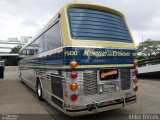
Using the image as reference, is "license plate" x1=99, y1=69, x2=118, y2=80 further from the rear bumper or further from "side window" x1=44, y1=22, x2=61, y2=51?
"side window" x1=44, y1=22, x2=61, y2=51

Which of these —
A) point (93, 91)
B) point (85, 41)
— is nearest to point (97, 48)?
point (85, 41)

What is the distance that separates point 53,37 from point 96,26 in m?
1.45

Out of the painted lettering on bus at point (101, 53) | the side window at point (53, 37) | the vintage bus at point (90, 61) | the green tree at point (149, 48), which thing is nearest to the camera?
the vintage bus at point (90, 61)

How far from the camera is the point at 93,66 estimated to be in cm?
581

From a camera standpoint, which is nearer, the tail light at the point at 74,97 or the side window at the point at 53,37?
the tail light at the point at 74,97

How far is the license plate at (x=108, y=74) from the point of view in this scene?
5960 millimetres

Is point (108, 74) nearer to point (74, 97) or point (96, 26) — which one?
point (74, 97)

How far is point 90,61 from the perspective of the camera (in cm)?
579

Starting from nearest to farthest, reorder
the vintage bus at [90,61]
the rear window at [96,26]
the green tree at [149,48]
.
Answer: the vintage bus at [90,61], the rear window at [96,26], the green tree at [149,48]

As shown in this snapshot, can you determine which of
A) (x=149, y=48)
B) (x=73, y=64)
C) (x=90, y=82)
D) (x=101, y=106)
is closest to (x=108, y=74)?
(x=90, y=82)

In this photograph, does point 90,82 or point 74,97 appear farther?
point 90,82

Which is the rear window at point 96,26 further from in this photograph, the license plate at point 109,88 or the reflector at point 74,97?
the reflector at point 74,97

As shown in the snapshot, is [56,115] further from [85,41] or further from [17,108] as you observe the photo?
[85,41]

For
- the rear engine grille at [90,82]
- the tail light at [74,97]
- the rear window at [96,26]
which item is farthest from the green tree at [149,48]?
the tail light at [74,97]
